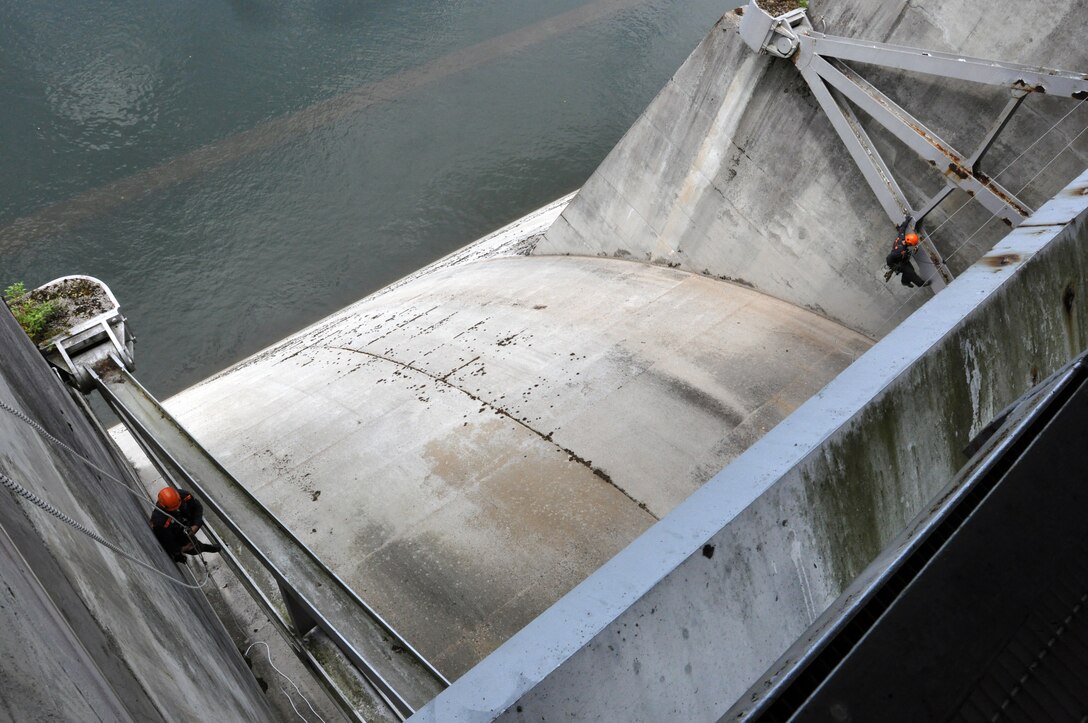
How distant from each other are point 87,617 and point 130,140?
25856 millimetres

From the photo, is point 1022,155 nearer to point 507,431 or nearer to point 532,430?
point 532,430

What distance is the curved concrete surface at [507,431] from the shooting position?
22.7 feet

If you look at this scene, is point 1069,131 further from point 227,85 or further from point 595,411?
point 227,85

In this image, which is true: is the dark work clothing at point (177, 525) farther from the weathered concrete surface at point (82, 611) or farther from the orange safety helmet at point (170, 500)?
the weathered concrete surface at point (82, 611)

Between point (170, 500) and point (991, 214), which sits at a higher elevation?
point (991, 214)

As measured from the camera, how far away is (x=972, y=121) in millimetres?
8484

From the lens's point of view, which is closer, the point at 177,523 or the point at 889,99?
the point at 177,523

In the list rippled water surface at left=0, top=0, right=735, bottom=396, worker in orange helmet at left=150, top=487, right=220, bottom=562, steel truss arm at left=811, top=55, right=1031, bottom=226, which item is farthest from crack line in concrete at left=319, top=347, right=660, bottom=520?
rippled water surface at left=0, top=0, right=735, bottom=396

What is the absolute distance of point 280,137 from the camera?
2514 centimetres

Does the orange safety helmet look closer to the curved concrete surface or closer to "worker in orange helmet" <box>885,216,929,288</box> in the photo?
the curved concrete surface

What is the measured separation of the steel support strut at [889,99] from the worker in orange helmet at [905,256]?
0.55 feet

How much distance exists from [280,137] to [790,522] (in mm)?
24853

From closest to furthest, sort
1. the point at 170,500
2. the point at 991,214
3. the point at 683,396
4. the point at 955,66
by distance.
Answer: the point at 170,500 → the point at 955,66 → the point at 991,214 → the point at 683,396

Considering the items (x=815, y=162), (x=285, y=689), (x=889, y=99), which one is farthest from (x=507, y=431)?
(x=889, y=99)
